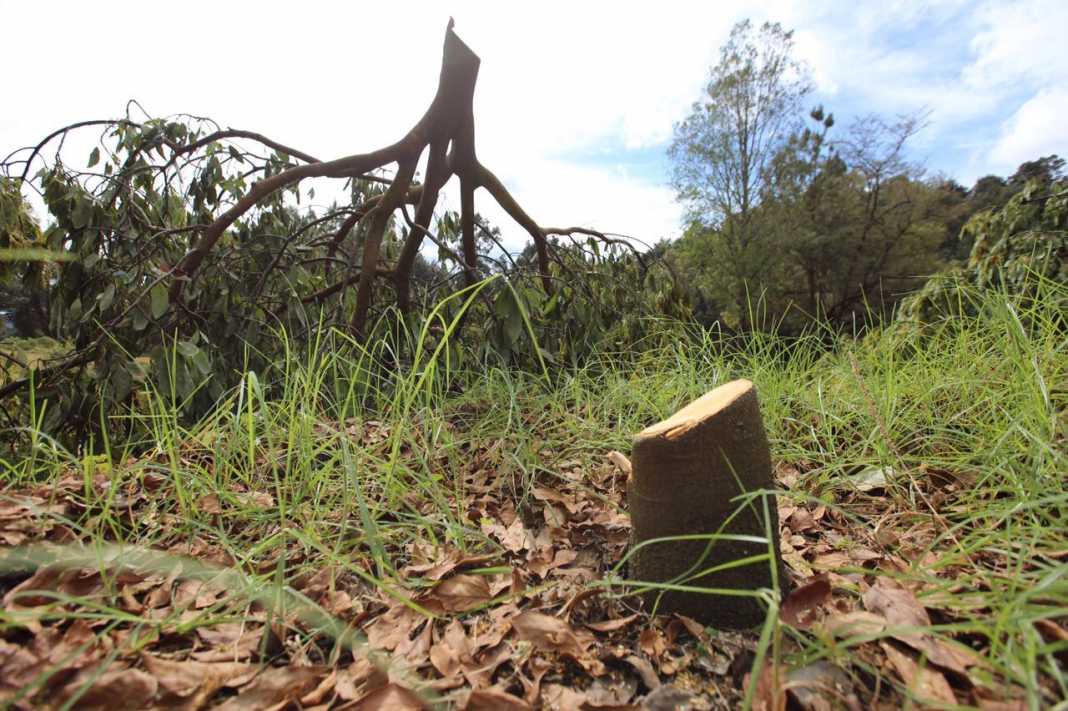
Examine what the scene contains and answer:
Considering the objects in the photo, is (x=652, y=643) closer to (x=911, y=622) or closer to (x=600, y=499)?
(x=911, y=622)

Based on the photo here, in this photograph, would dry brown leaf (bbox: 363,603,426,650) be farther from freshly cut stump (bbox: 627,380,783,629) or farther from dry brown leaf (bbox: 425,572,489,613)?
freshly cut stump (bbox: 627,380,783,629)

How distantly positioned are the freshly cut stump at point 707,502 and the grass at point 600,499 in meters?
0.09

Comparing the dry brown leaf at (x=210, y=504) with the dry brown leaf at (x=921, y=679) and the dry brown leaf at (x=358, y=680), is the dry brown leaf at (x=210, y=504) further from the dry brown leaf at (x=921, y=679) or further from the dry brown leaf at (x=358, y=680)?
the dry brown leaf at (x=921, y=679)

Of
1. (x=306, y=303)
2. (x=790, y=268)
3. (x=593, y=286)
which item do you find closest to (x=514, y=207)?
(x=593, y=286)

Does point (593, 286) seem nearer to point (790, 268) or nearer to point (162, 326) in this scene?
point (162, 326)

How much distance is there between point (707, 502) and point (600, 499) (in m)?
0.49

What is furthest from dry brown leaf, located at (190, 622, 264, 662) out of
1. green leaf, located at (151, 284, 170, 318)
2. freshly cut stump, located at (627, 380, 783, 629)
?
green leaf, located at (151, 284, 170, 318)

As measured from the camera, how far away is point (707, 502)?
79 centimetres

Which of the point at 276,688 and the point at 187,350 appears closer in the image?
the point at 276,688

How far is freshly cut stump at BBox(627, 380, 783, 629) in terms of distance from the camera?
79cm

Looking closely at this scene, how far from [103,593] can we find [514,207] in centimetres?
239

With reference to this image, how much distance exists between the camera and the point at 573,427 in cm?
153

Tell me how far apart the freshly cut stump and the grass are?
0.09 metres

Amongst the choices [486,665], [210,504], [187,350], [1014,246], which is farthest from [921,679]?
[1014,246]
